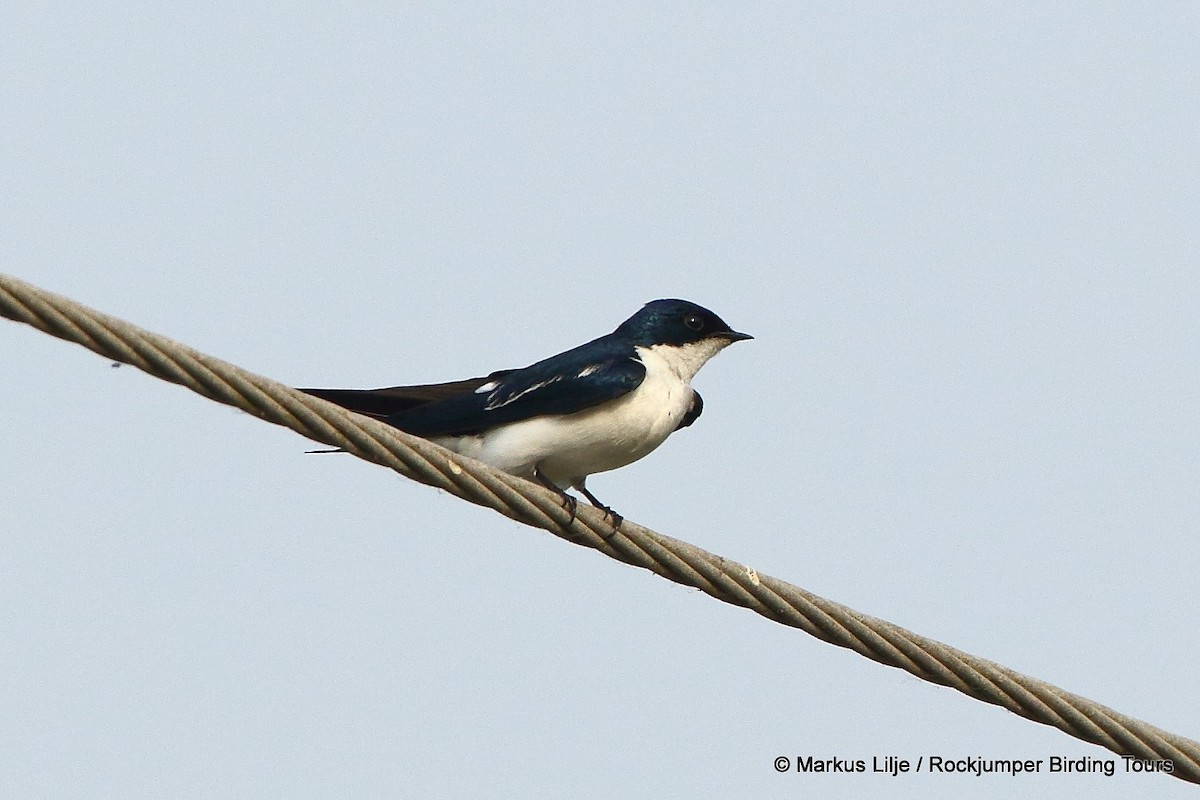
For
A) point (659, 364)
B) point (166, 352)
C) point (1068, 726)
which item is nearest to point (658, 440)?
point (659, 364)

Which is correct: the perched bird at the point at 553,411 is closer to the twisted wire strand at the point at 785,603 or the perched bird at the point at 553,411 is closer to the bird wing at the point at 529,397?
the bird wing at the point at 529,397

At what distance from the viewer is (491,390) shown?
6.22 metres

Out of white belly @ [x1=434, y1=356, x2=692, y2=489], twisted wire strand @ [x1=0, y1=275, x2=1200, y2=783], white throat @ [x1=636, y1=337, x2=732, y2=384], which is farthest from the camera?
white throat @ [x1=636, y1=337, x2=732, y2=384]

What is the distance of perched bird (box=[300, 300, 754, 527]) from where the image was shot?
19.9 ft

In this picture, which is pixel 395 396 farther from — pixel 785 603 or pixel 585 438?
pixel 785 603

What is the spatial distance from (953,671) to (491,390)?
90.6 inches

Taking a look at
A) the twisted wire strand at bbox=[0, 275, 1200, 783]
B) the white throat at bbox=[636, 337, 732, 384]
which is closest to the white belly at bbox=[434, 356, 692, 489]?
the white throat at bbox=[636, 337, 732, 384]

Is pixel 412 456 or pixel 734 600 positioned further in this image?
pixel 734 600

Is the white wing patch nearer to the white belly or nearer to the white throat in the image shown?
the white belly

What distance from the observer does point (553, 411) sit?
604 cm

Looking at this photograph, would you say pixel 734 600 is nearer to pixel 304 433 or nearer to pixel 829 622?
pixel 829 622

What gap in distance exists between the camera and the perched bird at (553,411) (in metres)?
6.05

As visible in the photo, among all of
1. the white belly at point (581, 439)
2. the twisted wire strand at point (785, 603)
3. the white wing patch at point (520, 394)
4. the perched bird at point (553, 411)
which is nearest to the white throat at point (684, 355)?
the perched bird at point (553, 411)

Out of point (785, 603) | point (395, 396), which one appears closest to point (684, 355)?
point (395, 396)
